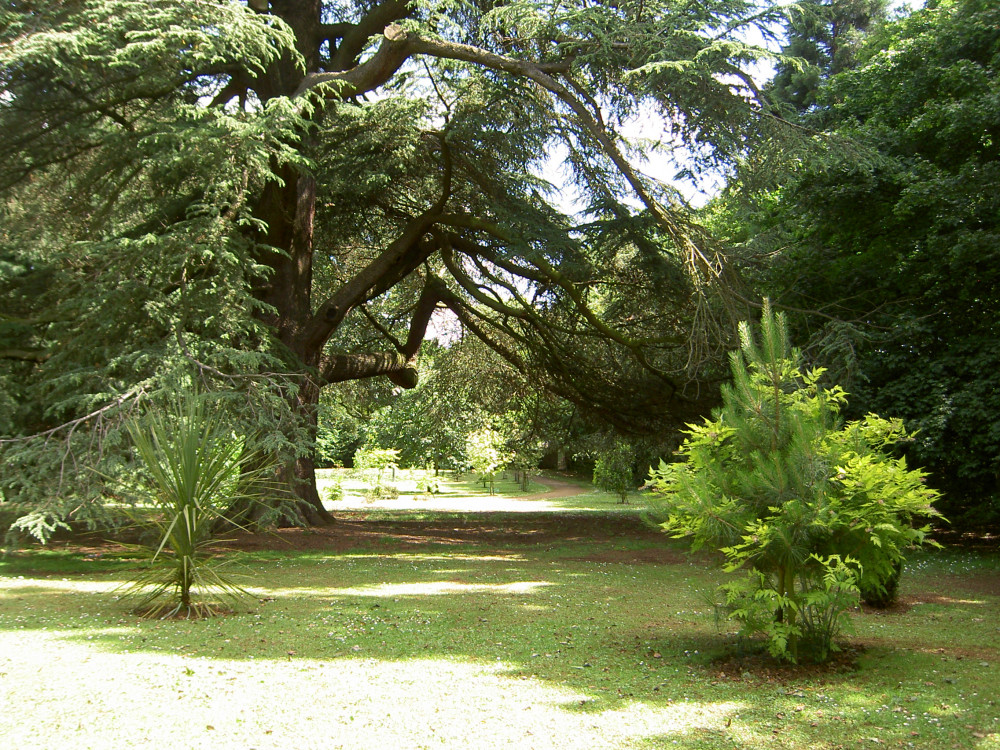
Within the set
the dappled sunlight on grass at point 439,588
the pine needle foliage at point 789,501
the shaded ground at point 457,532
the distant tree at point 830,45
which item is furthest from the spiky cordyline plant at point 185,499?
the distant tree at point 830,45

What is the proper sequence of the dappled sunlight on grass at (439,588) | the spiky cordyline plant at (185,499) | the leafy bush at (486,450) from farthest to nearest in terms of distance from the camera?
the leafy bush at (486,450) < the dappled sunlight on grass at (439,588) < the spiky cordyline plant at (185,499)

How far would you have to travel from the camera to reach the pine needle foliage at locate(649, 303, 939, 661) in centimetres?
494

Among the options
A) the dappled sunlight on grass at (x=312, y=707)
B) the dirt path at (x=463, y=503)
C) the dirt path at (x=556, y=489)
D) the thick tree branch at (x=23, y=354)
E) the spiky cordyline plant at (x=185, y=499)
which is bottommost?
the dirt path at (x=463, y=503)

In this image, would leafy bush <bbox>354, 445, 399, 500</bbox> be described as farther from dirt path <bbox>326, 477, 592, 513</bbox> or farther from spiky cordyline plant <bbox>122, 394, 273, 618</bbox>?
spiky cordyline plant <bbox>122, 394, 273, 618</bbox>

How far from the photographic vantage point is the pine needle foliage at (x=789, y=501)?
494 cm

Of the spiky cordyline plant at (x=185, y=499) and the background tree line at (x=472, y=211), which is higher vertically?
the background tree line at (x=472, y=211)

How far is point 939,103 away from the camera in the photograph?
12.1 m

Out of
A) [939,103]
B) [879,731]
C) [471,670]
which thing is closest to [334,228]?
[939,103]

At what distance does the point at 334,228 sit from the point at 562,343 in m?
5.34

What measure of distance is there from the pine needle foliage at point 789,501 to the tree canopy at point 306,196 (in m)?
5.24

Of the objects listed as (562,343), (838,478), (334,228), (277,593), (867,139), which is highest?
(867,139)

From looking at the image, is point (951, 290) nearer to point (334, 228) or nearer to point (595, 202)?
point (595, 202)

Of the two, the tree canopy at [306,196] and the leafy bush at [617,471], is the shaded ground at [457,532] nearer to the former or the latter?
the tree canopy at [306,196]

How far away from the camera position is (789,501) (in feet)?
16.3
